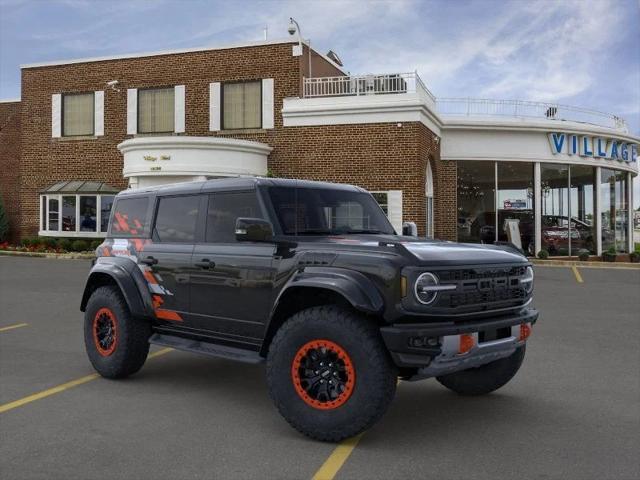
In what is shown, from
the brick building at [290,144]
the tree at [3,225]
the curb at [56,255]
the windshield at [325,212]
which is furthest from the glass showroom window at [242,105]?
the windshield at [325,212]

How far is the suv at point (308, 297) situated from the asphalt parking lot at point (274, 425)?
344 millimetres

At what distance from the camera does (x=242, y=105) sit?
23859mm

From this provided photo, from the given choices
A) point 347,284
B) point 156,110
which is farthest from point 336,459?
point 156,110

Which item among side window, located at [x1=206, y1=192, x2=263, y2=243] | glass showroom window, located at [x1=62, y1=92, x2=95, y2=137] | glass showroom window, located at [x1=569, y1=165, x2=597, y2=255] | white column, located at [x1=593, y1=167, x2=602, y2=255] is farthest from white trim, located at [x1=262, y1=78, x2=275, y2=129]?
side window, located at [x1=206, y1=192, x2=263, y2=243]

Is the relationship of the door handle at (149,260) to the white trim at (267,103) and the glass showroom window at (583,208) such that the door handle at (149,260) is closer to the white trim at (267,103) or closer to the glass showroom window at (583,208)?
the white trim at (267,103)

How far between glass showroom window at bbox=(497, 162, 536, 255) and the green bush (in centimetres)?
1643

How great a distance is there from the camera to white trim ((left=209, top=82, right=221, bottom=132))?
78.8 feet

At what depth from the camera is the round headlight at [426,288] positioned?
426 centimetres

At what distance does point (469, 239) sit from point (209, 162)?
1068cm

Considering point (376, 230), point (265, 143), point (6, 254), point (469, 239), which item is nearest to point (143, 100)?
point (265, 143)

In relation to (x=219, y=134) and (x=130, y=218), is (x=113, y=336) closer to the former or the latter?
(x=130, y=218)

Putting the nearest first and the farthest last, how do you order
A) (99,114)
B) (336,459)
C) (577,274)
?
(336,459)
(577,274)
(99,114)

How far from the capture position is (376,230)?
19.6 feet

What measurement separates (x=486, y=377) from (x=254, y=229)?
2562 mm
